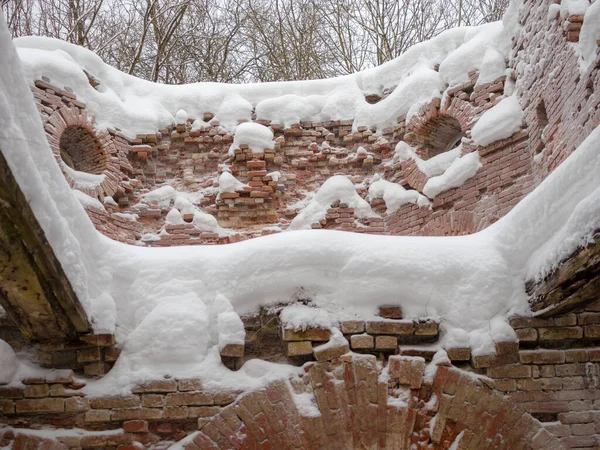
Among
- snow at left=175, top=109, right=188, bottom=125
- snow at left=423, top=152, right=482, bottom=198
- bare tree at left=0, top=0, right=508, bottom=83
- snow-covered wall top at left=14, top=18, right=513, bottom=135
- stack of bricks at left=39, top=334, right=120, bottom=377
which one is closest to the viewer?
stack of bricks at left=39, top=334, right=120, bottom=377

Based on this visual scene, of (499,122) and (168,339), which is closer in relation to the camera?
(168,339)

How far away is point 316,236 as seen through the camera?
3359 mm

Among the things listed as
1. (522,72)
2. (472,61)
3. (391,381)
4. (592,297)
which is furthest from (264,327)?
(472,61)

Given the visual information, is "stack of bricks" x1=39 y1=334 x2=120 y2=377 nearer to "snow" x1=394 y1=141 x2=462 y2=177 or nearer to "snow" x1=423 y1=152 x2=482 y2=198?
"snow" x1=423 y1=152 x2=482 y2=198

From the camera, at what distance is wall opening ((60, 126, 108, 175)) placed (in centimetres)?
654

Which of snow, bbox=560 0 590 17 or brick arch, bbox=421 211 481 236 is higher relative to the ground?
snow, bbox=560 0 590 17

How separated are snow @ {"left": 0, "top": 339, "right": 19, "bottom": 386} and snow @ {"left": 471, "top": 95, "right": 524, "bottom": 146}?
182 inches

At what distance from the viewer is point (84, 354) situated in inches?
121

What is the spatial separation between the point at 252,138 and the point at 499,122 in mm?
2726

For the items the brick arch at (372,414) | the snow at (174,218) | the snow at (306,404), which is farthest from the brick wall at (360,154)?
the snow at (306,404)

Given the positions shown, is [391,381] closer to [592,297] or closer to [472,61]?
[592,297]

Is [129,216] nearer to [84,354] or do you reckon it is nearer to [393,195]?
[393,195]

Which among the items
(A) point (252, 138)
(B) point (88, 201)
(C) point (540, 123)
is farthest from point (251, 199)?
(C) point (540, 123)

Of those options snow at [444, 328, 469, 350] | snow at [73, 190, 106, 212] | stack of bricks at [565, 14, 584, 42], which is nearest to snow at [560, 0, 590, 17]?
stack of bricks at [565, 14, 584, 42]
